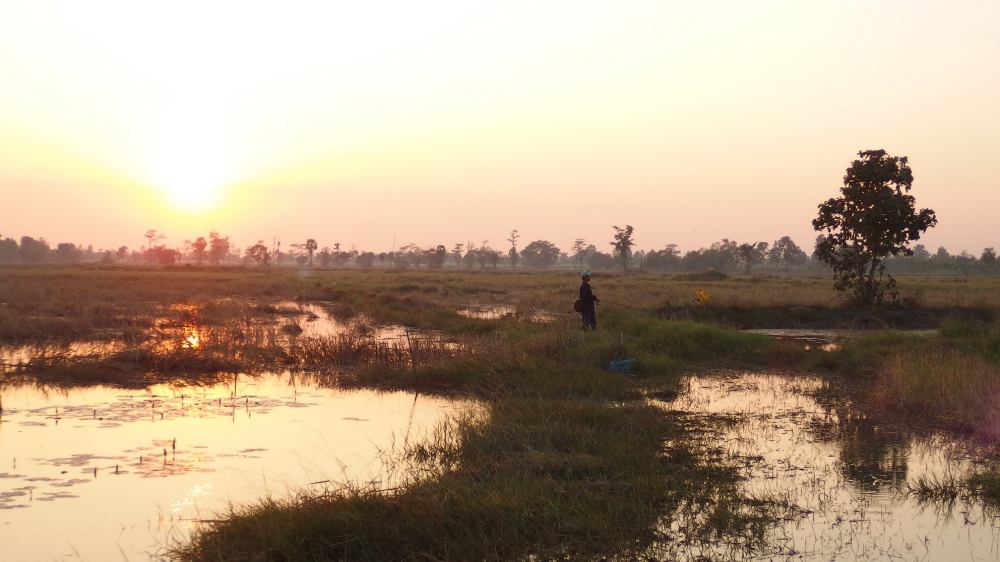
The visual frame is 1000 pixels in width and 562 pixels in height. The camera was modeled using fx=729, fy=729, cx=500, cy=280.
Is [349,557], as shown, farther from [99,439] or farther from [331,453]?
[99,439]

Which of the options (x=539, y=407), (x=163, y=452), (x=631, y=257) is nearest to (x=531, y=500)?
(x=539, y=407)

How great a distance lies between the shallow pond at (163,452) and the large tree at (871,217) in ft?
62.0

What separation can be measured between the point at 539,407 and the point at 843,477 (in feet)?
12.2

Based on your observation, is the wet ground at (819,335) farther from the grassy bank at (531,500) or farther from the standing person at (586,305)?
the grassy bank at (531,500)

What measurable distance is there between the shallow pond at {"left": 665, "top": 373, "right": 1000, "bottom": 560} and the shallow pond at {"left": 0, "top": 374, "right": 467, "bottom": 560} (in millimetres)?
3895

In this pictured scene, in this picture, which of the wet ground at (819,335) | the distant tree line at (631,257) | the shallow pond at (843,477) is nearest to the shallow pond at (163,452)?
the shallow pond at (843,477)

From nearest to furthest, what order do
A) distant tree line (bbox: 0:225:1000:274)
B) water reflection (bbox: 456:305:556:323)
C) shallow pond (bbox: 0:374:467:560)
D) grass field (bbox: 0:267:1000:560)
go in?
grass field (bbox: 0:267:1000:560) → shallow pond (bbox: 0:374:467:560) → water reflection (bbox: 456:305:556:323) → distant tree line (bbox: 0:225:1000:274)

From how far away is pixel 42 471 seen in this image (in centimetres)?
775

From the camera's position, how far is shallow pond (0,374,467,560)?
20.5 ft

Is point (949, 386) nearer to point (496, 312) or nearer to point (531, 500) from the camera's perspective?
point (531, 500)

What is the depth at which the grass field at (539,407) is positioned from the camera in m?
5.59

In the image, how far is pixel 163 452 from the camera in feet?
28.2

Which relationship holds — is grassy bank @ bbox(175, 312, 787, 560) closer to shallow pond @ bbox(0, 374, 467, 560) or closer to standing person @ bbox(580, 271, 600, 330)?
shallow pond @ bbox(0, 374, 467, 560)

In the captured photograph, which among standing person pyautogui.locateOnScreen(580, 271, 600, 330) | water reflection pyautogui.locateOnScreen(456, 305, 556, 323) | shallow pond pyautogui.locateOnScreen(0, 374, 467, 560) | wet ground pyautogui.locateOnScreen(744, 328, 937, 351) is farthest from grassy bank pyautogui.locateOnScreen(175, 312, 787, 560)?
water reflection pyautogui.locateOnScreen(456, 305, 556, 323)
